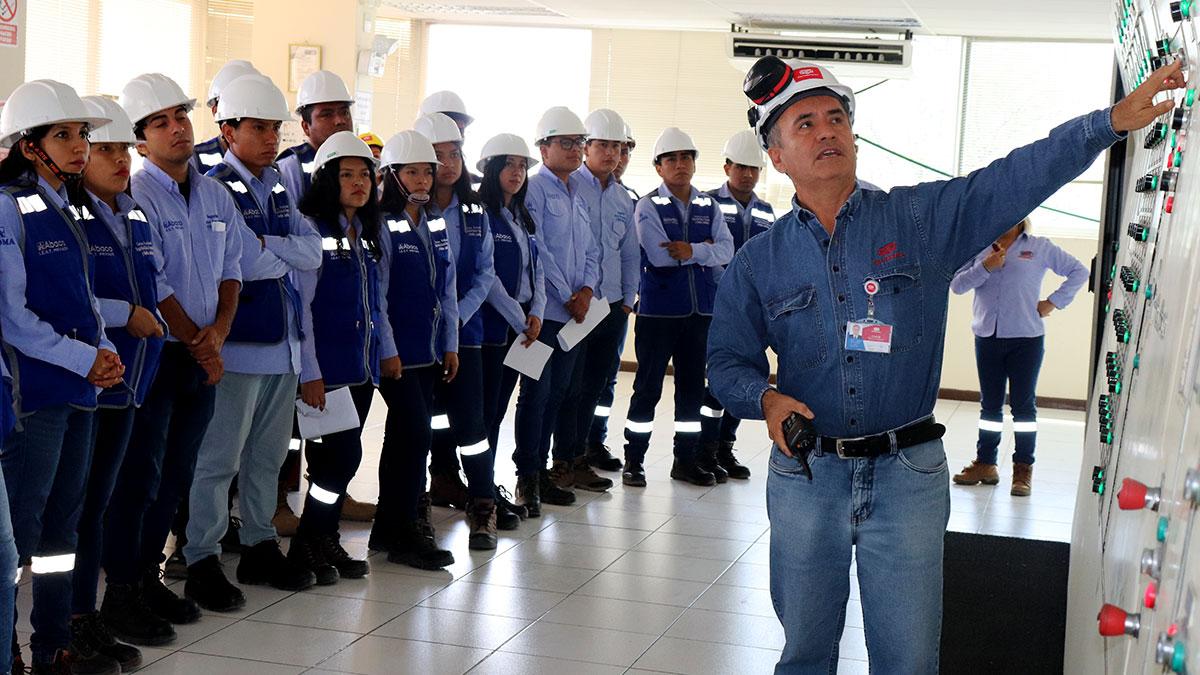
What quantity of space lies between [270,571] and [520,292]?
6.06ft

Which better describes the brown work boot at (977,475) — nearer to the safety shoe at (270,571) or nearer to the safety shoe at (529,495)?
the safety shoe at (529,495)

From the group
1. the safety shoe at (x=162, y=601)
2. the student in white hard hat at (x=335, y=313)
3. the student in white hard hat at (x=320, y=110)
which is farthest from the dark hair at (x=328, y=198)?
the safety shoe at (x=162, y=601)

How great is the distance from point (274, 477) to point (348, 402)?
37 centimetres

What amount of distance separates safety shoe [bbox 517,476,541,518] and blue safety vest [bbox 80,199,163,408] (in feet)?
8.30

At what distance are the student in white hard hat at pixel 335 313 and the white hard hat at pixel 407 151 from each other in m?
0.28

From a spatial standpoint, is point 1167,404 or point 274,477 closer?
point 1167,404

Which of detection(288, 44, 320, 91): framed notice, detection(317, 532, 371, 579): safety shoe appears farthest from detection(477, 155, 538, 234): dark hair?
detection(288, 44, 320, 91): framed notice

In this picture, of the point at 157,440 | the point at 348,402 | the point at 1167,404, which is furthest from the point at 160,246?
the point at 1167,404

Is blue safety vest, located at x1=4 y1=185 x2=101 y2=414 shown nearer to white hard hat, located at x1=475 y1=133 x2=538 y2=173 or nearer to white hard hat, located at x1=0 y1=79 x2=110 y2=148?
white hard hat, located at x1=0 y1=79 x2=110 y2=148

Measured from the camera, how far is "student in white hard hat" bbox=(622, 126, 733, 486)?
7.14 m

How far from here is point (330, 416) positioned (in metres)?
4.70

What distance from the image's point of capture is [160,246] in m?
4.10

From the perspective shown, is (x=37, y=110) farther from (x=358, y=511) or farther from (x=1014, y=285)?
(x=1014, y=285)

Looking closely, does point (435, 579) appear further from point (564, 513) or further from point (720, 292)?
point (720, 292)
